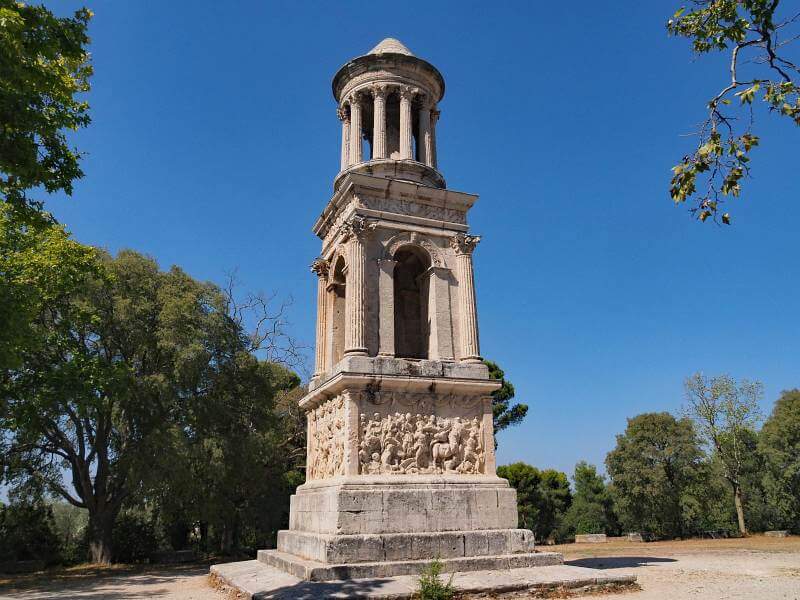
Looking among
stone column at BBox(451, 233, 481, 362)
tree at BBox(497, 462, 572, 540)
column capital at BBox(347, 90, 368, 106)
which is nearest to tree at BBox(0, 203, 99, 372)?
column capital at BBox(347, 90, 368, 106)

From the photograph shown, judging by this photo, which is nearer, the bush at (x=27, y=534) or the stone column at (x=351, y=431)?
the stone column at (x=351, y=431)

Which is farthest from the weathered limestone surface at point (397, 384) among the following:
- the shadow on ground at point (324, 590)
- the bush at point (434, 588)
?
the bush at point (434, 588)

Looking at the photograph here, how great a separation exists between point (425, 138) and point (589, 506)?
3989cm

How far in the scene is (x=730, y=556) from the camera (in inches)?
586

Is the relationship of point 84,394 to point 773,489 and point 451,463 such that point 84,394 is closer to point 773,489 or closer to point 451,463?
point 451,463

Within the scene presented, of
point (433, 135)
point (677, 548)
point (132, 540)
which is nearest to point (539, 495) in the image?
point (677, 548)

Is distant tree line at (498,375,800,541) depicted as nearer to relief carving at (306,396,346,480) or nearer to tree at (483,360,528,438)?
tree at (483,360,528,438)

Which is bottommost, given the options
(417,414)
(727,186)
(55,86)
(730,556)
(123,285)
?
(730,556)

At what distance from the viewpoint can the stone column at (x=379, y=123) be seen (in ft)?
45.7

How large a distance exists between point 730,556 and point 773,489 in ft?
74.5

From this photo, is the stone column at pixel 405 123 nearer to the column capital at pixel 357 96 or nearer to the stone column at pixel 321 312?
the column capital at pixel 357 96

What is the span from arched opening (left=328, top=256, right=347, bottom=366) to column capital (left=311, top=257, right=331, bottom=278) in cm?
35

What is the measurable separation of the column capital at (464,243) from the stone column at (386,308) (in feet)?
5.26

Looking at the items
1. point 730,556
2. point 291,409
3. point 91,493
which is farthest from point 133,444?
point 730,556
